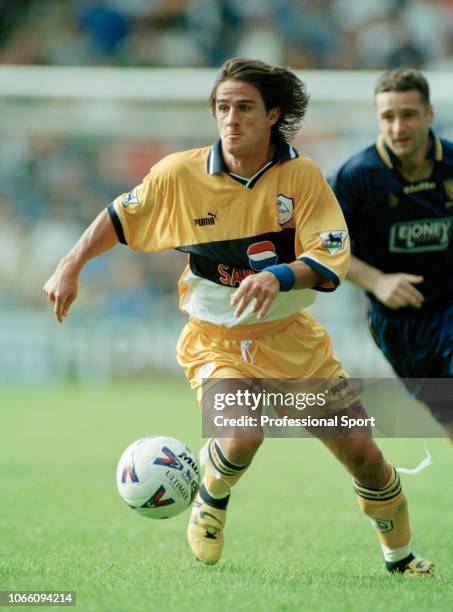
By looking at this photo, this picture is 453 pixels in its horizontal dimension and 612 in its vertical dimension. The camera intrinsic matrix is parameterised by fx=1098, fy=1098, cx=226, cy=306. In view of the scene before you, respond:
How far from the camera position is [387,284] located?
5762 mm

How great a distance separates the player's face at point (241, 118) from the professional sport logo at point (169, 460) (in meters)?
1.49

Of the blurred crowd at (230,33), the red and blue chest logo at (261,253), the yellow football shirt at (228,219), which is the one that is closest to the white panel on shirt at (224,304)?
the yellow football shirt at (228,219)

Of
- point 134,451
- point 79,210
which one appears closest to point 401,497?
point 134,451

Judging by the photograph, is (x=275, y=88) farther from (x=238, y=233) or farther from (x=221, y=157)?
(x=238, y=233)

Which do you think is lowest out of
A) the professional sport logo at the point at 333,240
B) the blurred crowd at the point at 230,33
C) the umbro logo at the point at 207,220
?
the professional sport logo at the point at 333,240

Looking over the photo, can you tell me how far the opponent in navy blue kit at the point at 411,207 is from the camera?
6207mm

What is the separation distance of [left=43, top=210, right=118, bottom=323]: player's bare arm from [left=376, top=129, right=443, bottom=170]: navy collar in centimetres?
177

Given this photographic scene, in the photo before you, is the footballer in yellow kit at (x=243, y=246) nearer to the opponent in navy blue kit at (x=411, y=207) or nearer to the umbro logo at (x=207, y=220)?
the umbro logo at (x=207, y=220)

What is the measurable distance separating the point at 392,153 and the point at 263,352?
62.6 inches

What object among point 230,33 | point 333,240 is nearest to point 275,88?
point 333,240

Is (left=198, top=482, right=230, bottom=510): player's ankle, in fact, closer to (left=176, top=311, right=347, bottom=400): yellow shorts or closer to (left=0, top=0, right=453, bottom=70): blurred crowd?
(left=176, top=311, right=347, bottom=400): yellow shorts

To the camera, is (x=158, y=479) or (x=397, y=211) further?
(x=397, y=211)

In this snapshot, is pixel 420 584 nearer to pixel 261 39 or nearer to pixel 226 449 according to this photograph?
pixel 226 449

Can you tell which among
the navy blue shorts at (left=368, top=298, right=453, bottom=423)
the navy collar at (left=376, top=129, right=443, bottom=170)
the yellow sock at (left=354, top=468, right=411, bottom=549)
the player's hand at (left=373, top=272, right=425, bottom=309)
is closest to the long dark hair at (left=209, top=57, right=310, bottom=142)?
the navy collar at (left=376, top=129, right=443, bottom=170)
